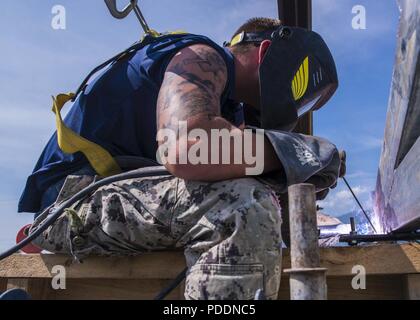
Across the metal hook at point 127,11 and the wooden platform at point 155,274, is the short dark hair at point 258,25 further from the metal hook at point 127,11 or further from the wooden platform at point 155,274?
the wooden platform at point 155,274

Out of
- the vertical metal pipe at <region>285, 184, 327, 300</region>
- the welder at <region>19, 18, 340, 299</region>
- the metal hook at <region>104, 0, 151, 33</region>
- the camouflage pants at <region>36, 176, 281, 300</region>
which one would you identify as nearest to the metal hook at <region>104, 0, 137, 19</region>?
the metal hook at <region>104, 0, 151, 33</region>

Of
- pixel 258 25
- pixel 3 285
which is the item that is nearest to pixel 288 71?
pixel 258 25

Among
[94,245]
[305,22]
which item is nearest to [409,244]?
[94,245]

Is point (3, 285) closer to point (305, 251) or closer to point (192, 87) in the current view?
point (192, 87)

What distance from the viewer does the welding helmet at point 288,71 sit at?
7.68 feet

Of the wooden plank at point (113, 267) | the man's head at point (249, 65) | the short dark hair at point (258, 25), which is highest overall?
the short dark hair at point (258, 25)

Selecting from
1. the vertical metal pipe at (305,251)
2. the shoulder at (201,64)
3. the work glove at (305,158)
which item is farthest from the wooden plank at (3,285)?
the vertical metal pipe at (305,251)

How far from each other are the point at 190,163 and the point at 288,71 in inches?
43.2

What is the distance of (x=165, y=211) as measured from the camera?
1.70 meters

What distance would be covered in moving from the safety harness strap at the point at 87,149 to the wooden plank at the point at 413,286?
1321 mm

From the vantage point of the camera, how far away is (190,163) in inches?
61.9
